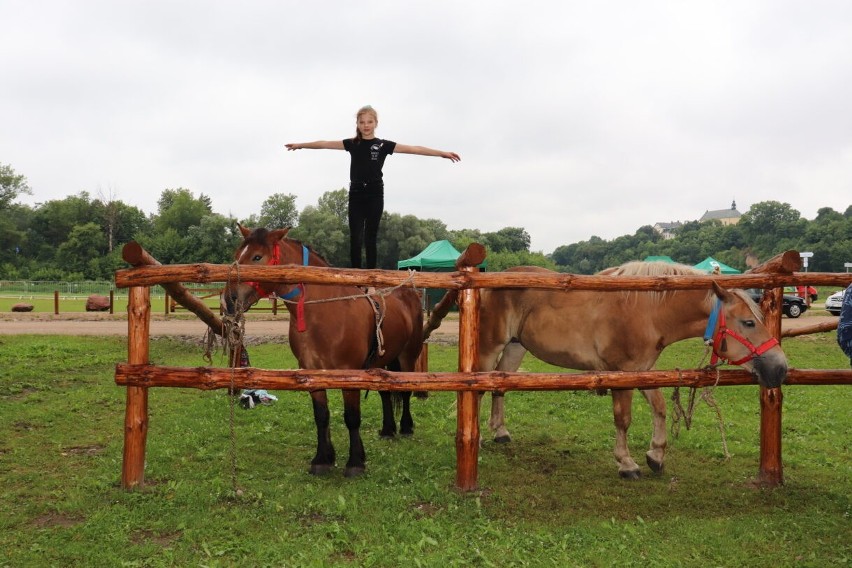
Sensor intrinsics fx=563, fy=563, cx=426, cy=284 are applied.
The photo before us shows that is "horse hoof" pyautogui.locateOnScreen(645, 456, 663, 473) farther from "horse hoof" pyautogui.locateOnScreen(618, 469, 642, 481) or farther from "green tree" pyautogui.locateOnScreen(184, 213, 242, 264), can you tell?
"green tree" pyautogui.locateOnScreen(184, 213, 242, 264)

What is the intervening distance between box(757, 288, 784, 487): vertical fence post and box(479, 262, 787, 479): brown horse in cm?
36

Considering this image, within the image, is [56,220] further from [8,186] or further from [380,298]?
[380,298]

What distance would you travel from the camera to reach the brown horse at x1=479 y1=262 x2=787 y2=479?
5066mm

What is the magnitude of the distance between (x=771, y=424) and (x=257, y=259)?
5063 mm

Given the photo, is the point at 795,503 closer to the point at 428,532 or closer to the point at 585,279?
the point at 585,279

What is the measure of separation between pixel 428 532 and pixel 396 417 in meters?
3.17

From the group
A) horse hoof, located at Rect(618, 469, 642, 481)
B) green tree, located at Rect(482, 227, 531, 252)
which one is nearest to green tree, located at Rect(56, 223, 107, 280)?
green tree, located at Rect(482, 227, 531, 252)

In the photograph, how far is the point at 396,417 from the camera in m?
7.30

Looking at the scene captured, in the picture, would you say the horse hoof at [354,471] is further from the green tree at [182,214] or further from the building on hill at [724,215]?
the building on hill at [724,215]

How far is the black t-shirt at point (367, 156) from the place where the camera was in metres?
6.34

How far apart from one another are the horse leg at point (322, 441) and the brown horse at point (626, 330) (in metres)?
2.04

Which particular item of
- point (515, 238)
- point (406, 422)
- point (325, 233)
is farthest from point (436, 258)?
point (515, 238)

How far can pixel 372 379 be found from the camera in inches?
194

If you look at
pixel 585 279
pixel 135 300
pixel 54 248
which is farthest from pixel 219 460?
pixel 54 248
